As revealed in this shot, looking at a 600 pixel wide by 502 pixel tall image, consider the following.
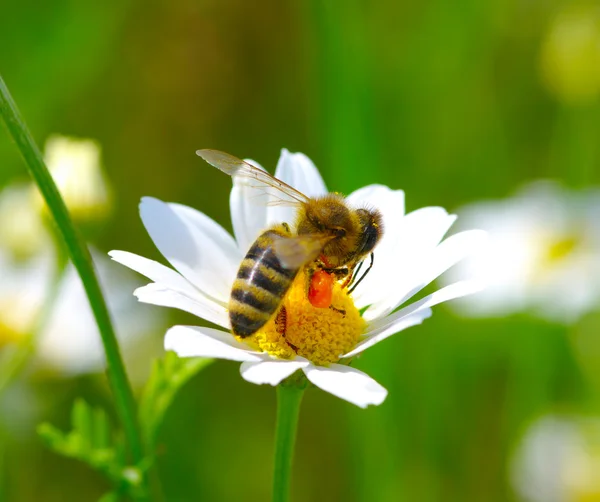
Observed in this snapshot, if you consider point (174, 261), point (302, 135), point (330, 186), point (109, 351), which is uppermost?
point (302, 135)

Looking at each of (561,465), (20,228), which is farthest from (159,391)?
(561,465)

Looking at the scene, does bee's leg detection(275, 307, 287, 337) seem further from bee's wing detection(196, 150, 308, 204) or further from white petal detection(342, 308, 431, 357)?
bee's wing detection(196, 150, 308, 204)

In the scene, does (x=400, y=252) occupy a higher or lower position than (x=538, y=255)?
lower

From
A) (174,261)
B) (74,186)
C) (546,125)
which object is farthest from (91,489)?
(546,125)

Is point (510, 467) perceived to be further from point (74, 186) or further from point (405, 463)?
point (74, 186)

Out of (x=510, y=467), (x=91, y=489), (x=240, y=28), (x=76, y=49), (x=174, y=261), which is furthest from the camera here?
(x=240, y=28)

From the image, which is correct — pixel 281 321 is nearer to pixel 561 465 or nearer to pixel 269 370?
pixel 269 370

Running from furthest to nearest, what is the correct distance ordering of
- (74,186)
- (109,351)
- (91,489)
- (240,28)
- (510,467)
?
(240,28) < (91,489) < (510,467) < (74,186) < (109,351)
